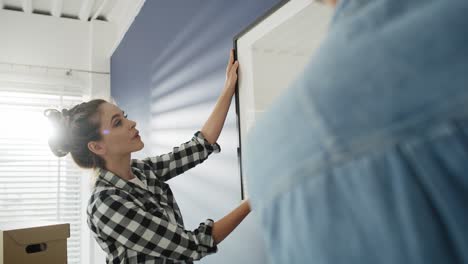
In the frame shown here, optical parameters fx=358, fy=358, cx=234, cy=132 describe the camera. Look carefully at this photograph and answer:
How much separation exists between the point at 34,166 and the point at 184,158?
2.59 meters

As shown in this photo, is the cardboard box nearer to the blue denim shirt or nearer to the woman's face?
the woman's face

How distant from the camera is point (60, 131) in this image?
1562mm

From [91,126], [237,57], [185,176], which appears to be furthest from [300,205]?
[185,176]

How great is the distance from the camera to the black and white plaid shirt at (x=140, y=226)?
1090 millimetres

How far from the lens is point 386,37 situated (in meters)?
Result: 0.25

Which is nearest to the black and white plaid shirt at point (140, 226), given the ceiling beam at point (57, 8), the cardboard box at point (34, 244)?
the cardboard box at point (34, 244)

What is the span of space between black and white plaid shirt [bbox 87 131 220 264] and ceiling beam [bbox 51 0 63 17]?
2617 mm

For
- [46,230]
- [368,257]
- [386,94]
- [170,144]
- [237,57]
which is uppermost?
[237,57]

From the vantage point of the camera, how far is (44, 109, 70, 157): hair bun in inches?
60.6

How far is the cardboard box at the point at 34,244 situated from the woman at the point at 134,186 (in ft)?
1.56

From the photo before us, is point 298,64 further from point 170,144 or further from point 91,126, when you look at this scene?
point 170,144

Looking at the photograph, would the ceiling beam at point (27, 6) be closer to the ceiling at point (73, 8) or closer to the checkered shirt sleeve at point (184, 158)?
the ceiling at point (73, 8)

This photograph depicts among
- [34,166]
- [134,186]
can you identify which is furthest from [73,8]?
[134,186]

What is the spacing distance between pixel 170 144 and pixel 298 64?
129 centimetres
